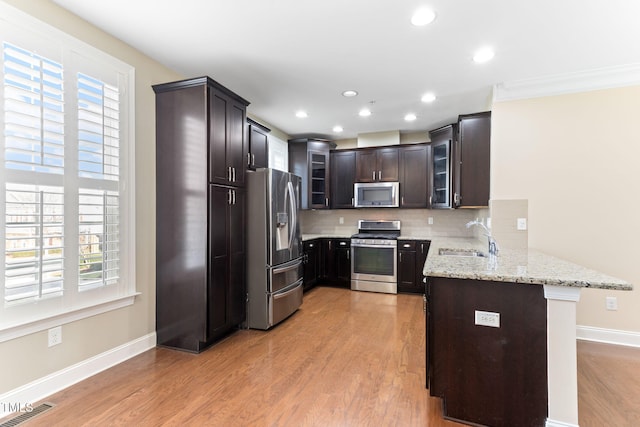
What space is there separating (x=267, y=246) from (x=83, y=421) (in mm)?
1929

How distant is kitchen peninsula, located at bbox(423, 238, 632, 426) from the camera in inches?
64.1

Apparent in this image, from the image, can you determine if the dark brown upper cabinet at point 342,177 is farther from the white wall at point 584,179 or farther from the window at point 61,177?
the window at point 61,177

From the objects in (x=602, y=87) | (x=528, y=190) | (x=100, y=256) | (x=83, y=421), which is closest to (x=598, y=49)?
(x=602, y=87)

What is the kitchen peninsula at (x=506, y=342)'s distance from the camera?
1627 mm

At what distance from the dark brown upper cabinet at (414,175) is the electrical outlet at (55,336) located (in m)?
4.50

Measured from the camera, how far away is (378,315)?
378cm

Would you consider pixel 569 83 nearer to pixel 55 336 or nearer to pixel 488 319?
pixel 488 319

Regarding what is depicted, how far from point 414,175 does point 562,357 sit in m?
3.70

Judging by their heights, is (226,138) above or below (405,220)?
above

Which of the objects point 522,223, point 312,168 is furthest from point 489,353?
point 312,168

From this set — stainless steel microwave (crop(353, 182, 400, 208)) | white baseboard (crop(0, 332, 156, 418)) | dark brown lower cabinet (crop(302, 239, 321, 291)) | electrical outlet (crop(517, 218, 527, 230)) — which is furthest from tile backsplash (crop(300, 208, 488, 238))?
white baseboard (crop(0, 332, 156, 418))


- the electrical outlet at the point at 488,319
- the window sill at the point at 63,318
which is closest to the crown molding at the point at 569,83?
the electrical outlet at the point at 488,319

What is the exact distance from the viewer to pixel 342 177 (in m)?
5.46

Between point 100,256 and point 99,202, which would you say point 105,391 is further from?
point 99,202
